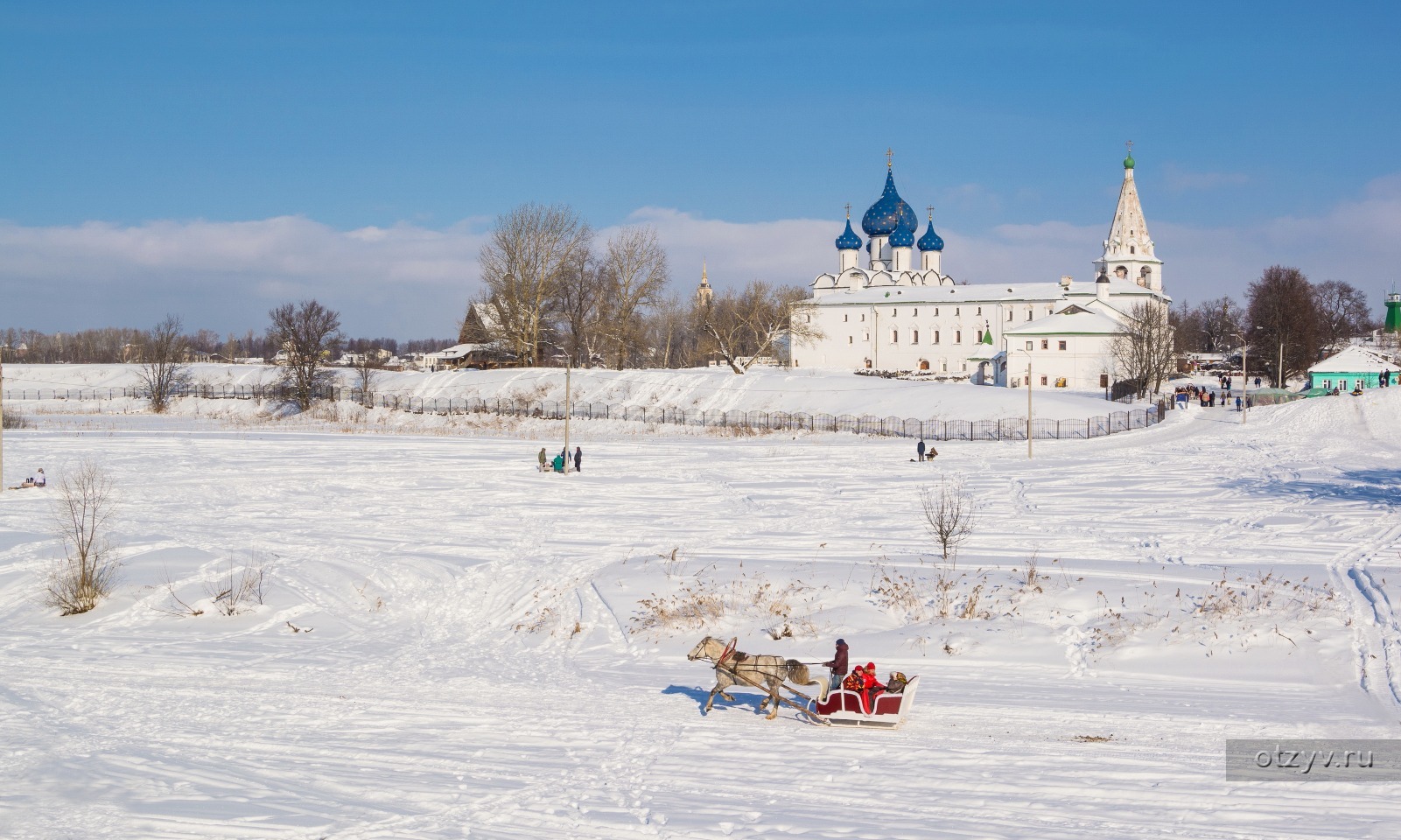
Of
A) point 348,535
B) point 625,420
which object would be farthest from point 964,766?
point 625,420

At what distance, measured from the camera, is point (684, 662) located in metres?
14.4

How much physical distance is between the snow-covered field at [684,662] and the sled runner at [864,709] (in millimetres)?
184

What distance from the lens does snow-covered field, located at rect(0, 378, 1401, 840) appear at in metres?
8.92

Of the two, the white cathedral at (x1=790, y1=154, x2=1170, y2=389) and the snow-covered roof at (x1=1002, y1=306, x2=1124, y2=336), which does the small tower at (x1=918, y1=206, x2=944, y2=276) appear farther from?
the snow-covered roof at (x1=1002, y1=306, x2=1124, y2=336)

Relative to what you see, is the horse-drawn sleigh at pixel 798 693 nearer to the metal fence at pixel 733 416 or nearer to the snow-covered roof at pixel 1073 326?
the metal fence at pixel 733 416

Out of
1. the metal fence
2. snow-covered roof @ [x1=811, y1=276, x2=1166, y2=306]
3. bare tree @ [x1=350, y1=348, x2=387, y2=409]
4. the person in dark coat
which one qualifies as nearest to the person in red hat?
the person in dark coat

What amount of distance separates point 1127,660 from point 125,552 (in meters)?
18.7

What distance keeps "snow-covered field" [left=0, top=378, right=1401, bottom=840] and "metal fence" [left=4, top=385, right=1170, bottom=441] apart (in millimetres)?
16476

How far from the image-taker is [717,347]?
299 feet

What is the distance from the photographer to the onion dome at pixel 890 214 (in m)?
103

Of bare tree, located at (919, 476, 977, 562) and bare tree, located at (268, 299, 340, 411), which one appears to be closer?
bare tree, located at (919, 476, 977, 562)

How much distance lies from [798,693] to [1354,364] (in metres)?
59.9

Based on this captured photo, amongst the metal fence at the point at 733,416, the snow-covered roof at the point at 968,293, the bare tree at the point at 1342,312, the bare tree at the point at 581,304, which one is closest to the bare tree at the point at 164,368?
the metal fence at the point at 733,416

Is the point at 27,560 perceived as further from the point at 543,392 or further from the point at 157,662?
the point at 543,392
